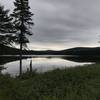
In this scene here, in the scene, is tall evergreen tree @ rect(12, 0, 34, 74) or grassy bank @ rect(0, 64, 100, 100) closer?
grassy bank @ rect(0, 64, 100, 100)

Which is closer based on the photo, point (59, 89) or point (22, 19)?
point (59, 89)

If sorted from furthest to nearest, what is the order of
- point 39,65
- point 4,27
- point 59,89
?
point 39,65 < point 4,27 < point 59,89

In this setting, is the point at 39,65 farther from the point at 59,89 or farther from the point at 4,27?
the point at 59,89

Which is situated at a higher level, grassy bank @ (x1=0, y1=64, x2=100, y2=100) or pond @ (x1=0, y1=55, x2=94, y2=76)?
grassy bank @ (x1=0, y1=64, x2=100, y2=100)

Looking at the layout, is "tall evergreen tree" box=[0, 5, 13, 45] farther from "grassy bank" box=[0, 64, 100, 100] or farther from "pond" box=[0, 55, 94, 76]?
"grassy bank" box=[0, 64, 100, 100]

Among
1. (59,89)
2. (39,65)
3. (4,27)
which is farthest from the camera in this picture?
(39,65)

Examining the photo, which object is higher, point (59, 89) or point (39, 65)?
point (59, 89)

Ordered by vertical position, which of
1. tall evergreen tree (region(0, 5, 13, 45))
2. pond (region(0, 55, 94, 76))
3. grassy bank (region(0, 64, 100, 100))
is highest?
tall evergreen tree (region(0, 5, 13, 45))

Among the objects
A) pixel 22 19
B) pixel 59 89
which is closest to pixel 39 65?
pixel 22 19

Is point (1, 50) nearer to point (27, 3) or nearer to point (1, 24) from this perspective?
point (1, 24)

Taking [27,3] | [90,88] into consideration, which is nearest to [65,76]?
[90,88]

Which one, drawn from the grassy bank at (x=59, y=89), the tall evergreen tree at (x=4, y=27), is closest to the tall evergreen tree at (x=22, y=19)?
the tall evergreen tree at (x=4, y=27)

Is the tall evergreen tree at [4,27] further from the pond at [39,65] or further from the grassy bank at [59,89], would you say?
the grassy bank at [59,89]

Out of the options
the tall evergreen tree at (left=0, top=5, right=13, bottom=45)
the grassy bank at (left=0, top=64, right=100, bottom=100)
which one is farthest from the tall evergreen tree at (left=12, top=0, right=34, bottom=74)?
the grassy bank at (left=0, top=64, right=100, bottom=100)
